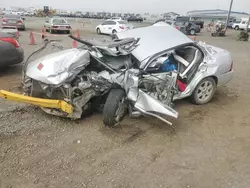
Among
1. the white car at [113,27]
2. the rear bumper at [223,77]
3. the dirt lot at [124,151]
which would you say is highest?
the rear bumper at [223,77]

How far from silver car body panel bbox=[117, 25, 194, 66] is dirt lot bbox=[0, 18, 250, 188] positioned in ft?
3.92

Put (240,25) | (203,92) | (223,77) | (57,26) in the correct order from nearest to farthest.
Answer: (203,92) < (223,77) < (57,26) < (240,25)

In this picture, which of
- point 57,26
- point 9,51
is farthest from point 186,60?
point 57,26

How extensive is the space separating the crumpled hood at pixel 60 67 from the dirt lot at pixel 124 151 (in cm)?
78

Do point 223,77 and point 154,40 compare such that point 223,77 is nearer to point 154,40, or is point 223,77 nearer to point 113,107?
point 154,40

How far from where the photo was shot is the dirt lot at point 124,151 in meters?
2.99

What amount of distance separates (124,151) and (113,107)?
722mm

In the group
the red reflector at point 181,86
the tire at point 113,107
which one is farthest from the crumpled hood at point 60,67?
the red reflector at point 181,86

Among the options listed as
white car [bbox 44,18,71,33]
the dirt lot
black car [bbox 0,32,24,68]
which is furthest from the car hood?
white car [bbox 44,18,71,33]

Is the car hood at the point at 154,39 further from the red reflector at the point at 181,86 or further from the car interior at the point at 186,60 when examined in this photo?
the red reflector at the point at 181,86

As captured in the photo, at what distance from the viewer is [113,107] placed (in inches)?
155

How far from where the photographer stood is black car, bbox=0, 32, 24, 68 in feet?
21.9

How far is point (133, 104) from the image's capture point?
4121 millimetres

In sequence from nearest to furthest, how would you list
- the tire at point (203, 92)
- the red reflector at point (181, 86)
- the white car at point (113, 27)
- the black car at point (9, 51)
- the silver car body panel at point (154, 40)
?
1. the silver car body panel at point (154, 40)
2. the red reflector at point (181, 86)
3. the tire at point (203, 92)
4. the black car at point (9, 51)
5. the white car at point (113, 27)
